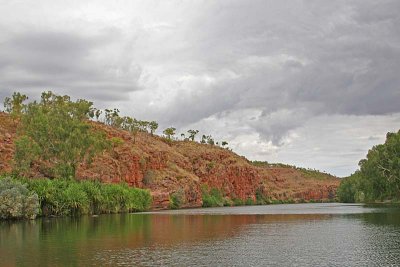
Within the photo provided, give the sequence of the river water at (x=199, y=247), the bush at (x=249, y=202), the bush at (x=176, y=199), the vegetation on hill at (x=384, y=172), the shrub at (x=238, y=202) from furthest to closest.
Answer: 1. the bush at (x=249, y=202)
2. the shrub at (x=238, y=202)
3. the bush at (x=176, y=199)
4. the vegetation on hill at (x=384, y=172)
5. the river water at (x=199, y=247)

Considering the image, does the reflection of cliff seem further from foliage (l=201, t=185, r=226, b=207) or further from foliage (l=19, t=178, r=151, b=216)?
foliage (l=201, t=185, r=226, b=207)

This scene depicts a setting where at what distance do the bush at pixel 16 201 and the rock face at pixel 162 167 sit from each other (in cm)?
3251

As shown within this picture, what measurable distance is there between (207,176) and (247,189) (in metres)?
28.3

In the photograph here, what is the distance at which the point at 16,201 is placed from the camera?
67188mm

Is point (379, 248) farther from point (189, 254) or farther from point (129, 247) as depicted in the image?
point (129, 247)

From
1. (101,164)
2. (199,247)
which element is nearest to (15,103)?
(101,164)

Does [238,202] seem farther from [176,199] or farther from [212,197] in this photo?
[176,199]

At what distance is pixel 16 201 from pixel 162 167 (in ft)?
276

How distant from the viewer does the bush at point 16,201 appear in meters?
66.6

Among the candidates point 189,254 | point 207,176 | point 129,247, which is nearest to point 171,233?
point 129,247

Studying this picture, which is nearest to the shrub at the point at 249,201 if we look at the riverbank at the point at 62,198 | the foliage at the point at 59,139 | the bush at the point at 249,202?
the bush at the point at 249,202

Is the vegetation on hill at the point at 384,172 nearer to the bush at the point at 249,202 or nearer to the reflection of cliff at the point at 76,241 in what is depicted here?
the bush at the point at 249,202

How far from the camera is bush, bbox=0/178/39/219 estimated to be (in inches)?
2621

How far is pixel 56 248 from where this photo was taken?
37.8 metres
